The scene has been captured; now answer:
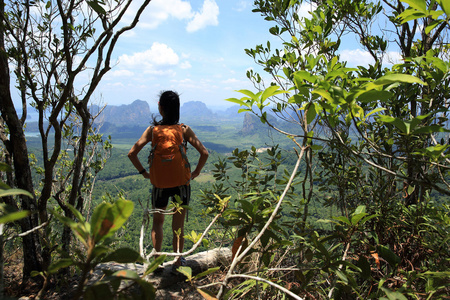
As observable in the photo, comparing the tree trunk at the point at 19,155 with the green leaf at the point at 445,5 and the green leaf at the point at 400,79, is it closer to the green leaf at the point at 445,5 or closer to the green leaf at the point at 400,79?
the green leaf at the point at 400,79

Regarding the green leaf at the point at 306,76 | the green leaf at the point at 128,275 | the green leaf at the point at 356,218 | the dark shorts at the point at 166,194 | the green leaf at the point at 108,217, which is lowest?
the dark shorts at the point at 166,194

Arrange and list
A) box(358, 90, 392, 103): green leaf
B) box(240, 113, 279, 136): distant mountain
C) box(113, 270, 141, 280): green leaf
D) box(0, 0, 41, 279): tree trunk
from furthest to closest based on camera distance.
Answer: box(240, 113, 279, 136): distant mountain
box(0, 0, 41, 279): tree trunk
box(358, 90, 392, 103): green leaf
box(113, 270, 141, 280): green leaf

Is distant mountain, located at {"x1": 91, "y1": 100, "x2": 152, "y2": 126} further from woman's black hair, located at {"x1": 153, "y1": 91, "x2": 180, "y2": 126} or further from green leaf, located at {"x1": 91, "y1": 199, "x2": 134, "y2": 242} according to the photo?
green leaf, located at {"x1": 91, "y1": 199, "x2": 134, "y2": 242}

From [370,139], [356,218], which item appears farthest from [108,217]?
[370,139]

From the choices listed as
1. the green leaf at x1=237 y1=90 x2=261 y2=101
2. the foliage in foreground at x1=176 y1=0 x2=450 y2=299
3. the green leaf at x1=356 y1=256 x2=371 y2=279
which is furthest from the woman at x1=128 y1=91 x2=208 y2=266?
the green leaf at x1=356 y1=256 x2=371 y2=279

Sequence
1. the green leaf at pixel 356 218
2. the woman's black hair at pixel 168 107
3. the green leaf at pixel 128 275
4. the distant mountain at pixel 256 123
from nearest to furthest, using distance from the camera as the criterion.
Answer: the green leaf at pixel 128 275 < the green leaf at pixel 356 218 < the woman's black hair at pixel 168 107 < the distant mountain at pixel 256 123

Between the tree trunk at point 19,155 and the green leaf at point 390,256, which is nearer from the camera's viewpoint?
the green leaf at point 390,256

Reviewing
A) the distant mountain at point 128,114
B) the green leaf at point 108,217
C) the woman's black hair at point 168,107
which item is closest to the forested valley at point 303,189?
the green leaf at point 108,217

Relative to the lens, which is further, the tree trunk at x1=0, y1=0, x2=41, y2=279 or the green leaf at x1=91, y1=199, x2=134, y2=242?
the tree trunk at x1=0, y1=0, x2=41, y2=279

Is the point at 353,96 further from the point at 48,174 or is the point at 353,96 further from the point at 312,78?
the point at 48,174

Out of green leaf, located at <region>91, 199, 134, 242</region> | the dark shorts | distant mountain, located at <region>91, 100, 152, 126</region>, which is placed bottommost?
A: the dark shorts

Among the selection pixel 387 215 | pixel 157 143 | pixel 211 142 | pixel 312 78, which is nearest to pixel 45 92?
pixel 157 143

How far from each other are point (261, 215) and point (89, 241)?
2.29ft

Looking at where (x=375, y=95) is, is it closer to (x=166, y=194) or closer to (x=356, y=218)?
(x=356, y=218)
